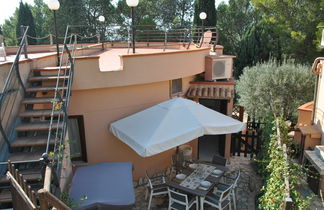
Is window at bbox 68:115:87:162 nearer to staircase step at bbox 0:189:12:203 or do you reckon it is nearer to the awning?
staircase step at bbox 0:189:12:203

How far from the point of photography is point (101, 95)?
8.02 m

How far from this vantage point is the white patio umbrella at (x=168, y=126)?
681 cm

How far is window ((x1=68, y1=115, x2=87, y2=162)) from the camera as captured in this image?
8.07m

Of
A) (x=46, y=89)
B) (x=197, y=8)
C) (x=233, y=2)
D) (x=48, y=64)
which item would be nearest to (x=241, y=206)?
(x=46, y=89)

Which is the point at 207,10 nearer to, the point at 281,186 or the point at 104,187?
the point at 281,186

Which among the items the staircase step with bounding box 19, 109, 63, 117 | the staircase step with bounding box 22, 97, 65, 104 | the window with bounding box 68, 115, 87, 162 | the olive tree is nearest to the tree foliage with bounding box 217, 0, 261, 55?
the olive tree

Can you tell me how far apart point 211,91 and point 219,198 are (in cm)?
474

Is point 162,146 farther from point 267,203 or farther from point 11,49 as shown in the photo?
point 11,49

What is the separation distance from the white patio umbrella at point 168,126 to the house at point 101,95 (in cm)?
79

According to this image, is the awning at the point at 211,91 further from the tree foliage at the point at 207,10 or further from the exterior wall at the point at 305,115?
the tree foliage at the point at 207,10

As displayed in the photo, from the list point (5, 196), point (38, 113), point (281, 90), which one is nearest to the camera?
point (5, 196)

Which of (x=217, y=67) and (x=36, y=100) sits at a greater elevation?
(x=217, y=67)

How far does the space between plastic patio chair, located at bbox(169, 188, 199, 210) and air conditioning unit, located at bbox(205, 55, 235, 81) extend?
19.3 feet

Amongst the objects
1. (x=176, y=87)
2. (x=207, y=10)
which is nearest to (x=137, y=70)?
(x=176, y=87)
